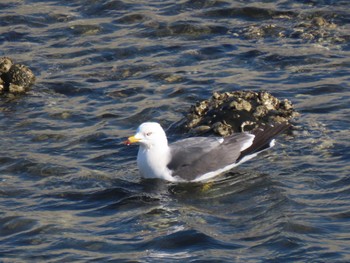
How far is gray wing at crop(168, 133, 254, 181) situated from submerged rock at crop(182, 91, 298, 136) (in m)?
0.70

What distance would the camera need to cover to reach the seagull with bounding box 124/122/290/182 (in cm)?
1248

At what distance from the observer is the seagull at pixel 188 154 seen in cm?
1248

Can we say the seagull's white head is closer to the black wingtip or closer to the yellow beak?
the yellow beak

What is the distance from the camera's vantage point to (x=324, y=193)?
1176cm

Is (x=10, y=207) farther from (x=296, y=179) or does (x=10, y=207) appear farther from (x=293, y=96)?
(x=293, y=96)

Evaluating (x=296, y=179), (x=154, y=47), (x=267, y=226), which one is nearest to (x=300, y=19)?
(x=154, y=47)

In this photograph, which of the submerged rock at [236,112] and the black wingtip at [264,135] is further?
the submerged rock at [236,112]

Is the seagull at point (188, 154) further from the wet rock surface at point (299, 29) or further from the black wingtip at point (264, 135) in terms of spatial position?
the wet rock surface at point (299, 29)

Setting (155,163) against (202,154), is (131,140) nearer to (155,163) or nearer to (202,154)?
(155,163)

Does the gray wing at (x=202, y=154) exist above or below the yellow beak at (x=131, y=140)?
below

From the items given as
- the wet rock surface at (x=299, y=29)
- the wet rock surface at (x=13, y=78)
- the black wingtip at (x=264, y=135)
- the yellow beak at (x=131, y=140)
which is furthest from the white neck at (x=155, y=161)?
the wet rock surface at (x=299, y=29)

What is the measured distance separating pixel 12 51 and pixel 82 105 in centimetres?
246

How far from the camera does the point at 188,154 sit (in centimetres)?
1255

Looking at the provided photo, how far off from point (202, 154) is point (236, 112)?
131 centimetres
